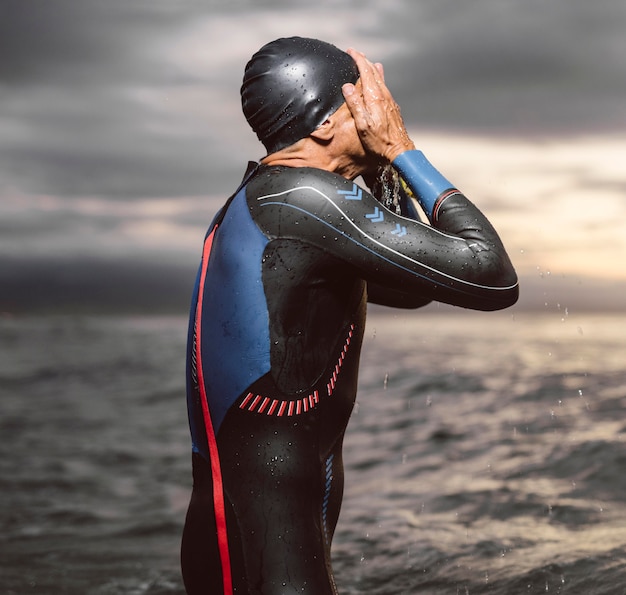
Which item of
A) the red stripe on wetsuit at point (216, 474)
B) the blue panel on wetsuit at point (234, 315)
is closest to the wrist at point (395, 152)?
the blue panel on wetsuit at point (234, 315)

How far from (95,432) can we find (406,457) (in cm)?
750

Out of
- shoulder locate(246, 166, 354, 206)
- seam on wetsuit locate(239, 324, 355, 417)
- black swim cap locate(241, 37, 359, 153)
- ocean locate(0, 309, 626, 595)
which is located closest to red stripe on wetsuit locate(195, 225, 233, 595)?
seam on wetsuit locate(239, 324, 355, 417)

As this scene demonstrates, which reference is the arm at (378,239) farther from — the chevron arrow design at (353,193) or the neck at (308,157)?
the neck at (308,157)

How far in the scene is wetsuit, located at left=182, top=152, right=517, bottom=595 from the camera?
9.25 ft

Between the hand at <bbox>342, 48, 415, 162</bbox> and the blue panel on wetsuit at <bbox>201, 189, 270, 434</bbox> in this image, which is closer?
the blue panel on wetsuit at <bbox>201, 189, 270, 434</bbox>

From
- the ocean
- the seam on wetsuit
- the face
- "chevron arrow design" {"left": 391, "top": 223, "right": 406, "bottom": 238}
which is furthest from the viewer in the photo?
the ocean

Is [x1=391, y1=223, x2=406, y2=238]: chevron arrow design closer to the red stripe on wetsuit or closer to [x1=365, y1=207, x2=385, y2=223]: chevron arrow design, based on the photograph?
[x1=365, y1=207, x2=385, y2=223]: chevron arrow design

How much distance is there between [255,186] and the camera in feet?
9.61

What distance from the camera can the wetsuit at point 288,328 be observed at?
9.25 feet

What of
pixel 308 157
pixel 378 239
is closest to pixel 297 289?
pixel 378 239

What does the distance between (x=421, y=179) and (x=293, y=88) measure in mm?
518

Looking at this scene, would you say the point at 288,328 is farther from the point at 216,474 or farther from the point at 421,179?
the point at 421,179

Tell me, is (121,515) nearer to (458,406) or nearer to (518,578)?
(518,578)

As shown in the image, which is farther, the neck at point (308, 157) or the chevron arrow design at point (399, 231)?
the neck at point (308, 157)
